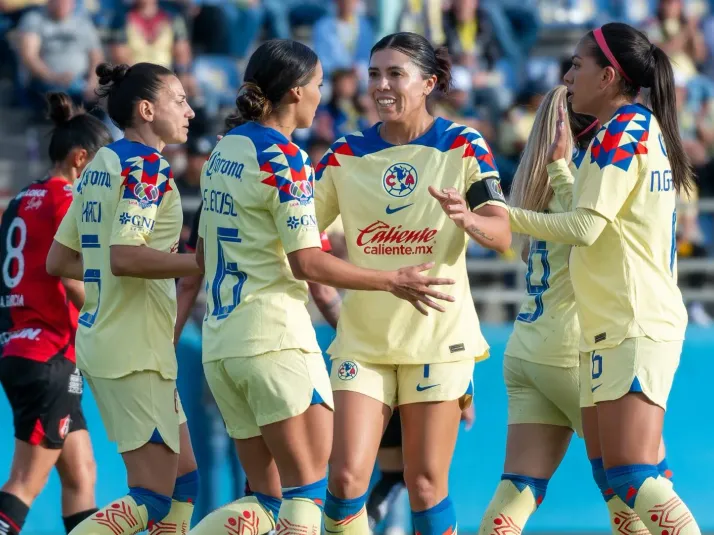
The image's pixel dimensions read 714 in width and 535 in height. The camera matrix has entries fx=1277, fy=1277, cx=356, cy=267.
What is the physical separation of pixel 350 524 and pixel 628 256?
1.59m

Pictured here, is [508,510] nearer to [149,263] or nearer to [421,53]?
[149,263]

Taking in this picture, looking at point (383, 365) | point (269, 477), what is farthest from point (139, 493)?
point (383, 365)

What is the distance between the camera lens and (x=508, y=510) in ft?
18.6

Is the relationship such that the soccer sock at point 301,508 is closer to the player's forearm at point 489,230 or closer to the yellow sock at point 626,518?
the player's forearm at point 489,230

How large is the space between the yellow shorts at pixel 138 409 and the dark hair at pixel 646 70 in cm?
231

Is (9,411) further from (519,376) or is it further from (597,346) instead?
(597,346)

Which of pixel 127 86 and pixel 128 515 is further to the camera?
pixel 127 86

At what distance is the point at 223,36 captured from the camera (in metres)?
14.1

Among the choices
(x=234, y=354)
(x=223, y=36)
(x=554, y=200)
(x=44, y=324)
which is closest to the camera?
(x=234, y=354)

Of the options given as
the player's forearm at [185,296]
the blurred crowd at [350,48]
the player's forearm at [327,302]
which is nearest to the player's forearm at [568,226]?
the player's forearm at [327,302]

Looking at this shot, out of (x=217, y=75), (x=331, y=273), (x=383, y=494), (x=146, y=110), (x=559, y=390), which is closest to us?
(x=331, y=273)

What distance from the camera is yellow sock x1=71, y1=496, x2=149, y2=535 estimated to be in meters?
5.14

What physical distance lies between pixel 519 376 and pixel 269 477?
1.33 meters

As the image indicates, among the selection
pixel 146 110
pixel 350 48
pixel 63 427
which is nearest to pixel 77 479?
pixel 63 427
